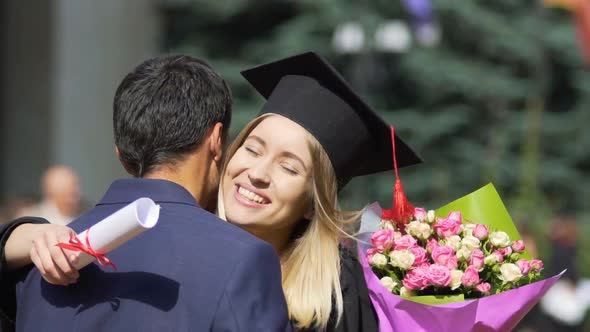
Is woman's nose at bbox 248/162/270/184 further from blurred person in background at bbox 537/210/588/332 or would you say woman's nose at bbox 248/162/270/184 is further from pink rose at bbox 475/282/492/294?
blurred person in background at bbox 537/210/588/332

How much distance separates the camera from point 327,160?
148 inches

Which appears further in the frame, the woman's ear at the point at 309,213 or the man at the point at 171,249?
the woman's ear at the point at 309,213

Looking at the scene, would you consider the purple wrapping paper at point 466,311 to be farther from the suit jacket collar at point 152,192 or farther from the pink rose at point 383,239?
the suit jacket collar at point 152,192

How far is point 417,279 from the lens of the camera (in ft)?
11.0

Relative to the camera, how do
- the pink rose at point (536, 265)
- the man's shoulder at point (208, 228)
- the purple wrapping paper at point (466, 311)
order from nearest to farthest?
the man's shoulder at point (208, 228)
the purple wrapping paper at point (466, 311)
the pink rose at point (536, 265)

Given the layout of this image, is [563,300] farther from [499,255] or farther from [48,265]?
[48,265]

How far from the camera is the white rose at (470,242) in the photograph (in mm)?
3455

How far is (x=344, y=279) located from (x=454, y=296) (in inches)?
18.1

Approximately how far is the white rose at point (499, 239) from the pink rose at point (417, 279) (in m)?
0.27

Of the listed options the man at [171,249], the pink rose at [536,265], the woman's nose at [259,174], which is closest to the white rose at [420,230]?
the pink rose at [536,265]

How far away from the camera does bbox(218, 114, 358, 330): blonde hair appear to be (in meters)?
3.55

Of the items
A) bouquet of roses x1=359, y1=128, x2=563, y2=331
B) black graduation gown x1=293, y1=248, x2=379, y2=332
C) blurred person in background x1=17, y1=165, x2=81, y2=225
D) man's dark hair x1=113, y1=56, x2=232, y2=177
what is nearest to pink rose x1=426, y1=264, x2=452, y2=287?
bouquet of roses x1=359, y1=128, x2=563, y2=331

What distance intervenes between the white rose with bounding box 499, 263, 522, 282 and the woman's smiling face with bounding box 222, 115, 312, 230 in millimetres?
709

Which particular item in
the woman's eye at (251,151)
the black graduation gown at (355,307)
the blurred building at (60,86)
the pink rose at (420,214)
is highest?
the woman's eye at (251,151)
